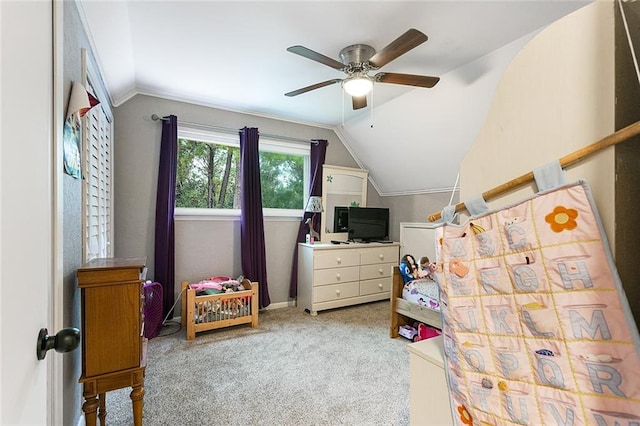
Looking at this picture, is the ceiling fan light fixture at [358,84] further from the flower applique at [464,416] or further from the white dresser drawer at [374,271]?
the white dresser drawer at [374,271]

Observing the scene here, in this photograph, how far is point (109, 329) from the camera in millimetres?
1378

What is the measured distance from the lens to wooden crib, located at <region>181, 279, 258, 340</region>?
2781mm

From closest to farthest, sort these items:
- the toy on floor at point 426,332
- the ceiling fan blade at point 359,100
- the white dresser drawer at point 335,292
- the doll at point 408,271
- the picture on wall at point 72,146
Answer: the picture on wall at point 72,146
the ceiling fan blade at point 359,100
the toy on floor at point 426,332
the doll at point 408,271
the white dresser drawer at point 335,292

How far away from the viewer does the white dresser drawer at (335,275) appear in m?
3.53

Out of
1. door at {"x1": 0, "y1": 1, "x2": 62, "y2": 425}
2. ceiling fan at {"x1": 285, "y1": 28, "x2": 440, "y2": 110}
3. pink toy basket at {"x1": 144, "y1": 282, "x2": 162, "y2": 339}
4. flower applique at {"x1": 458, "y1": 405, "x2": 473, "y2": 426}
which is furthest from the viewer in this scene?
pink toy basket at {"x1": 144, "y1": 282, "x2": 162, "y2": 339}

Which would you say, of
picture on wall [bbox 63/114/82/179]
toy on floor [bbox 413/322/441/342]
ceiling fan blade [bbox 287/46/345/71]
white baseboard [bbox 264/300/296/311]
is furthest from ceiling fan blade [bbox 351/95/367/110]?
white baseboard [bbox 264/300/296/311]

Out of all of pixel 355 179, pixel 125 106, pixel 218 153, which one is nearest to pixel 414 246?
pixel 355 179

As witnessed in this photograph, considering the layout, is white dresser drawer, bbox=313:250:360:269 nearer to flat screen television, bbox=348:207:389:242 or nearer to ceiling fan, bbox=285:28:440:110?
flat screen television, bbox=348:207:389:242

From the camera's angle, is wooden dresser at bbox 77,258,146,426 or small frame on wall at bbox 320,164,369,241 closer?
wooden dresser at bbox 77,258,146,426

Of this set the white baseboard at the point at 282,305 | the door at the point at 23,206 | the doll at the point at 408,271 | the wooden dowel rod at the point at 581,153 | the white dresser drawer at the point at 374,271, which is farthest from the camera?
the white dresser drawer at the point at 374,271

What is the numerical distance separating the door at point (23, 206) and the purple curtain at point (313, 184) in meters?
3.15

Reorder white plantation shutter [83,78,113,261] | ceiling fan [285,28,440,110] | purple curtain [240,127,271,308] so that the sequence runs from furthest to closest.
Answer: purple curtain [240,127,271,308] → ceiling fan [285,28,440,110] → white plantation shutter [83,78,113,261]

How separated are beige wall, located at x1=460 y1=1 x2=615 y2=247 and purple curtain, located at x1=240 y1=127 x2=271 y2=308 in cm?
271

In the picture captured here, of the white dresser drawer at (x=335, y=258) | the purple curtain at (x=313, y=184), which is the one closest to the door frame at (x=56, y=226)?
the white dresser drawer at (x=335, y=258)
